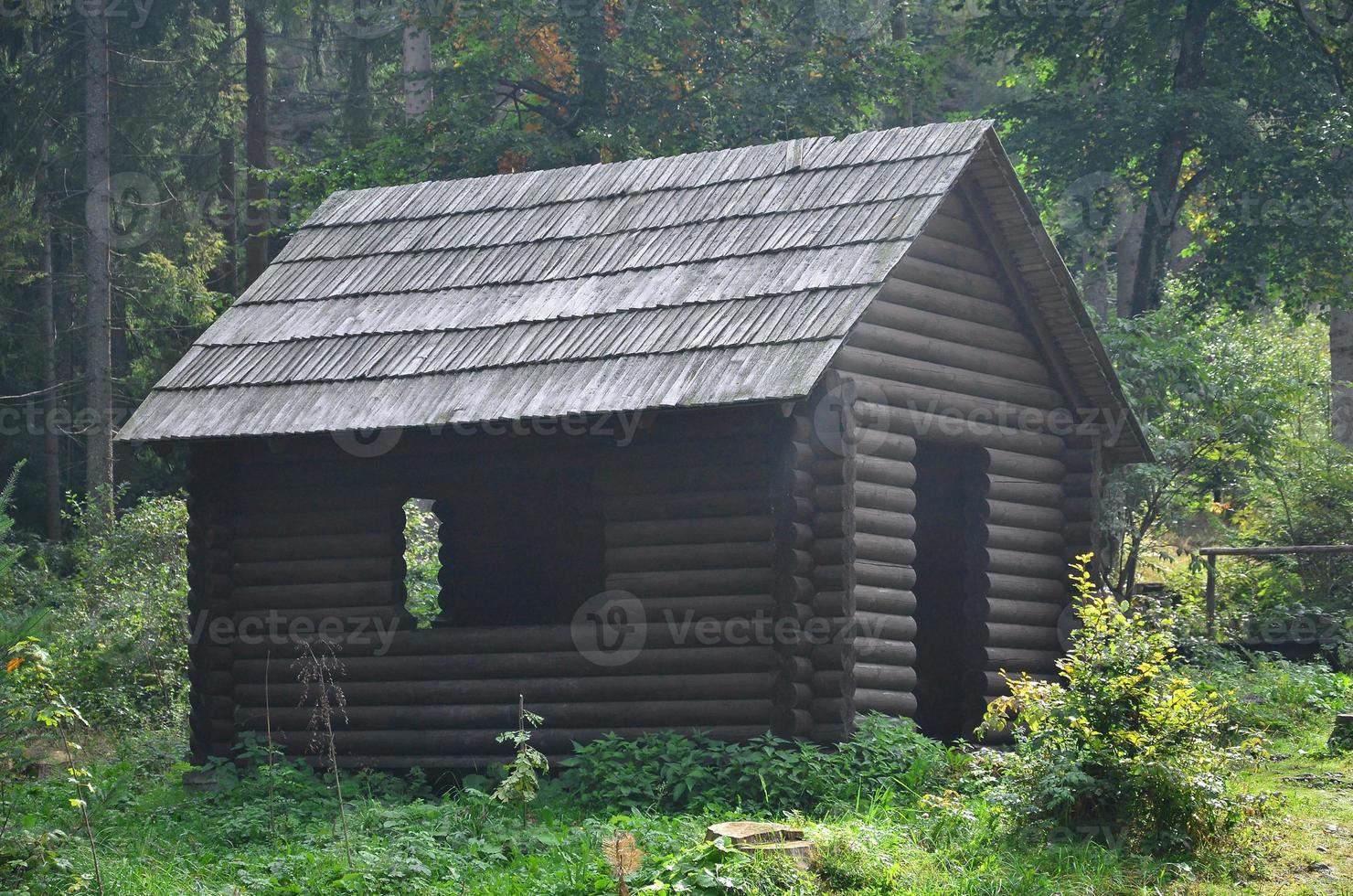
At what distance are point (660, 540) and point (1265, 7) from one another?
16.7m

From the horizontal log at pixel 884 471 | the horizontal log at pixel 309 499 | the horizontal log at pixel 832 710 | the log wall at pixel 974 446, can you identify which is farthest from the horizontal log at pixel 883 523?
the horizontal log at pixel 309 499

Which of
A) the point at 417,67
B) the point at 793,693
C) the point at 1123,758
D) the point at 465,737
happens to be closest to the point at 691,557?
the point at 793,693

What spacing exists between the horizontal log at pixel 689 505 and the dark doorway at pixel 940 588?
8.03 feet

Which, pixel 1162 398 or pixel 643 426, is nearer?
pixel 643 426

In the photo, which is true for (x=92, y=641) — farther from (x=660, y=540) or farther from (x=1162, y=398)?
(x=1162, y=398)

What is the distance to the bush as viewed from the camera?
840cm

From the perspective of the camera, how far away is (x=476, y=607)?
16.2 meters

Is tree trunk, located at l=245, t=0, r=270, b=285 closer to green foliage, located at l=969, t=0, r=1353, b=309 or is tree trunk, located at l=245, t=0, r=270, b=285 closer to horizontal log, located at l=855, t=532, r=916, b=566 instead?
green foliage, located at l=969, t=0, r=1353, b=309

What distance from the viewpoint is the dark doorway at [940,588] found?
13742 millimetres

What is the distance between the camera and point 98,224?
2508 centimetres

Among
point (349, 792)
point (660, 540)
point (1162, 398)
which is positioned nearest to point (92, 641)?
point (349, 792)

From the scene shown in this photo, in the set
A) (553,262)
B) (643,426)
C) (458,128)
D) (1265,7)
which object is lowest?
(643,426)

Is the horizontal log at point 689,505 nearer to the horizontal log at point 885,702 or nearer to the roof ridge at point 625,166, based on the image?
the horizontal log at point 885,702

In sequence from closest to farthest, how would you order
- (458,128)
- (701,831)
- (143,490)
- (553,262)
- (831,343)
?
1. (701,831)
2. (831,343)
3. (553,262)
4. (458,128)
5. (143,490)
